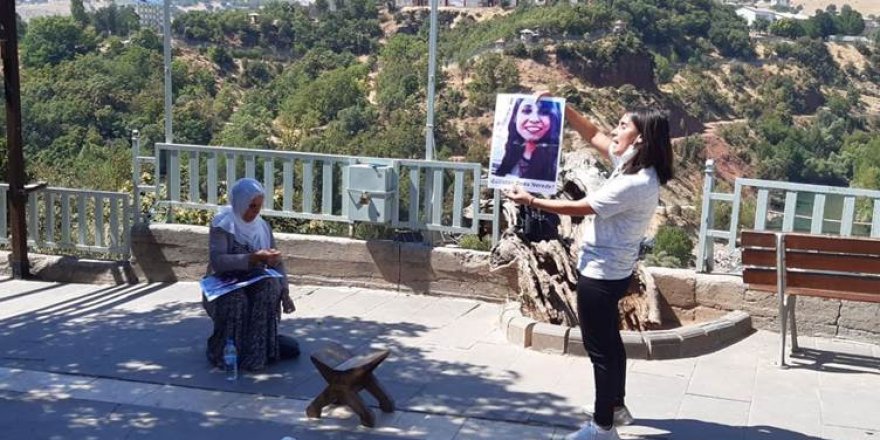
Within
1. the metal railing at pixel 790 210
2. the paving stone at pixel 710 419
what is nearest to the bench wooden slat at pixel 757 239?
the metal railing at pixel 790 210

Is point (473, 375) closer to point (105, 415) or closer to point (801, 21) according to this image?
point (105, 415)

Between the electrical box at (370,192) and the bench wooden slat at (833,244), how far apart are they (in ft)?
10.5

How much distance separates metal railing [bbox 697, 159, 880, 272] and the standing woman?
2.44 meters

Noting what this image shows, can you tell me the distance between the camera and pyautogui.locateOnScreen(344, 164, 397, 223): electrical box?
7.39 metres

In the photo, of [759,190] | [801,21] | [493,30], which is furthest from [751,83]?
[759,190]

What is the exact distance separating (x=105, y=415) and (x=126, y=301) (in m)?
2.88

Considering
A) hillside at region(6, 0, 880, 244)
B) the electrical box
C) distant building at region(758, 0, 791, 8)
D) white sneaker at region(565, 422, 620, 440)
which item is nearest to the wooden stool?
white sneaker at region(565, 422, 620, 440)

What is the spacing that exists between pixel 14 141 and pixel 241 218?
3.74 meters

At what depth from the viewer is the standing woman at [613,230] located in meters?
3.95

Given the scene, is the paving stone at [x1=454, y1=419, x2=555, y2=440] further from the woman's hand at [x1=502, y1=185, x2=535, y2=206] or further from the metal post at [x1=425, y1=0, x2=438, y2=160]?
the metal post at [x1=425, y1=0, x2=438, y2=160]

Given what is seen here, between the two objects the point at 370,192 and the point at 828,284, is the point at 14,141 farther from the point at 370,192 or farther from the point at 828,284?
the point at 828,284

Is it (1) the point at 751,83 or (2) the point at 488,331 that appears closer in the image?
(2) the point at 488,331

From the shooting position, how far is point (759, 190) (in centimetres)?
632

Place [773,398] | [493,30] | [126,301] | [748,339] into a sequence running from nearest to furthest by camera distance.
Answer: [773,398] → [748,339] → [126,301] → [493,30]
